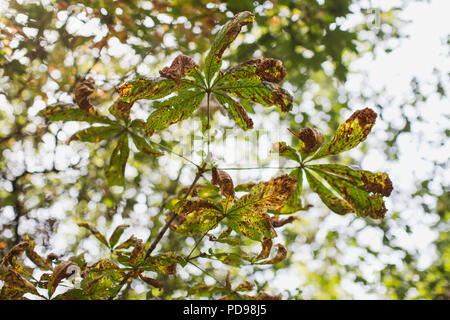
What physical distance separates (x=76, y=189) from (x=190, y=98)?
2.05m

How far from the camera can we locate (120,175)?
1.23 meters

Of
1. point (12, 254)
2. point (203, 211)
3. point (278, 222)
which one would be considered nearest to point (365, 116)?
point (278, 222)

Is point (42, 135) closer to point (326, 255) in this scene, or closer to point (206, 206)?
point (206, 206)

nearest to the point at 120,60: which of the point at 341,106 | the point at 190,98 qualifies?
the point at 190,98

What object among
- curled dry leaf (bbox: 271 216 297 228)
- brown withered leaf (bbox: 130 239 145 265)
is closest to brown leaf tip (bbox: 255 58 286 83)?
curled dry leaf (bbox: 271 216 297 228)

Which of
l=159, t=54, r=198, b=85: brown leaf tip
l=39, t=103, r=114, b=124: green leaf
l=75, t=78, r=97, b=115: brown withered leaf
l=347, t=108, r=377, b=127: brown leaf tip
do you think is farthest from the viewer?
l=39, t=103, r=114, b=124: green leaf

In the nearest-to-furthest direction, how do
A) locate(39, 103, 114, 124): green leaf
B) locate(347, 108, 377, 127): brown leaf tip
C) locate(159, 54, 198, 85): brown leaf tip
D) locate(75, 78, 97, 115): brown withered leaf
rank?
locate(159, 54, 198, 85): brown leaf tip → locate(347, 108, 377, 127): brown leaf tip → locate(75, 78, 97, 115): brown withered leaf → locate(39, 103, 114, 124): green leaf

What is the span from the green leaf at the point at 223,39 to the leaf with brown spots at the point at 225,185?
295 millimetres

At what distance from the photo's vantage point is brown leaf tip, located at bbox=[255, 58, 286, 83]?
85 cm

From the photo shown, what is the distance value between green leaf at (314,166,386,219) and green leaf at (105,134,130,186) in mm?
768

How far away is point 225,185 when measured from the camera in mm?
856

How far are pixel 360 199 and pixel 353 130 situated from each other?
0.22 meters

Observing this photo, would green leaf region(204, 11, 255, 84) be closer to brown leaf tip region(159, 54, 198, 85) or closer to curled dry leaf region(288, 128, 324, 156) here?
brown leaf tip region(159, 54, 198, 85)

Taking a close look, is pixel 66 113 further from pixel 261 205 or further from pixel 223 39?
pixel 261 205
